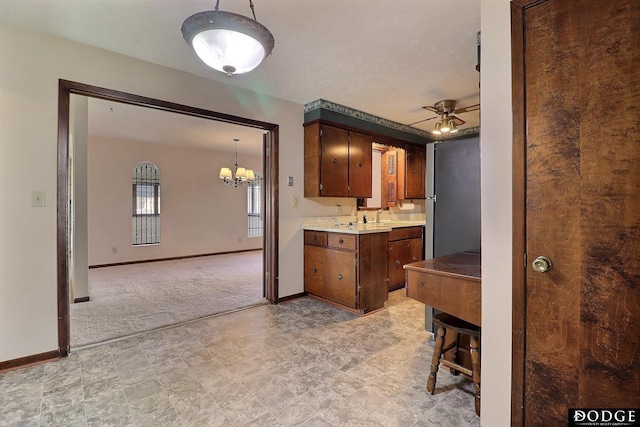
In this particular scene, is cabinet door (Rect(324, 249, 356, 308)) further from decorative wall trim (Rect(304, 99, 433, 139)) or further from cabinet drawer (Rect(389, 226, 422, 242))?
decorative wall trim (Rect(304, 99, 433, 139))

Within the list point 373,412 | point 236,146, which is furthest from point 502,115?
point 236,146

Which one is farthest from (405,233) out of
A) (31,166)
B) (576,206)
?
(31,166)

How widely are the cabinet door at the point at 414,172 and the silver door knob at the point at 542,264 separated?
3.65 meters

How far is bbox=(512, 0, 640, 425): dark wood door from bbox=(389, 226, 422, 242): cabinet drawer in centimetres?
252

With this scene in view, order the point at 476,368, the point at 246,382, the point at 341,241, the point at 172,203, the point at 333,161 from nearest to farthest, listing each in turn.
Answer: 1. the point at 476,368
2. the point at 246,382
3. the point at 341,241
4. the point at 333,161
5. the point at 172,203

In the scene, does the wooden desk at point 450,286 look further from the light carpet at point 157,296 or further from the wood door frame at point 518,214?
the light carpet at point 157,296

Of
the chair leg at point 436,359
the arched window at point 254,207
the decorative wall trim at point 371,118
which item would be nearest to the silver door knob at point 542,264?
the chair leg at point 436,359

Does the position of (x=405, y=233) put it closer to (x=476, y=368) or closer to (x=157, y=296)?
Answer: (x=476, y=368)

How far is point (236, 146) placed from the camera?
20.8ft

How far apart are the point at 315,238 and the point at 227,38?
246cm

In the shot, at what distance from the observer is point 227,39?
1366mm

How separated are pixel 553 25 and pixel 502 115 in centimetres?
34

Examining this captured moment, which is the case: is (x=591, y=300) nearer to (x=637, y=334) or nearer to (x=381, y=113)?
(x=637, y=334)

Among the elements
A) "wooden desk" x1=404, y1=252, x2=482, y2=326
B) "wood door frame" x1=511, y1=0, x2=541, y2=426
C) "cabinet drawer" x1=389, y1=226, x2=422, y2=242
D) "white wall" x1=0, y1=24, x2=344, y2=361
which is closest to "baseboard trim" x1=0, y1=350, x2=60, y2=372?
"white wall" x1=0, y1=24, x2=344, y2=361
